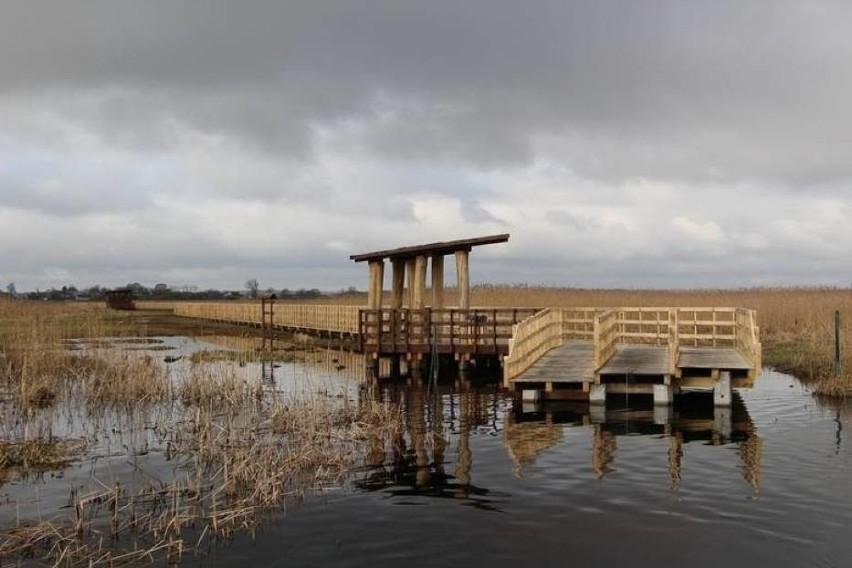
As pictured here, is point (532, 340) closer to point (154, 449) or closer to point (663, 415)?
point (663, 415)

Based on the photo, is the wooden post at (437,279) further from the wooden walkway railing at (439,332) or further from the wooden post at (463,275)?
the wooden post at (463,275)

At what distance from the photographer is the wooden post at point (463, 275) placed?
2403 centimetres

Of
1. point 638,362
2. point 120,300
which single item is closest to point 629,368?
point 638,362

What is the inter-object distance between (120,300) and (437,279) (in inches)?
2102

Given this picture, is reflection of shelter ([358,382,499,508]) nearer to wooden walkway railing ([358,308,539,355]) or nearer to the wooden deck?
the wooden deck

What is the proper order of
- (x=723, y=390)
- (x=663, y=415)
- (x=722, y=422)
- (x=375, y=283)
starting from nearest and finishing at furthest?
(x=722, y=422) < (x=663, y=415) < (x=723, y=390) < (x=375, y=283)

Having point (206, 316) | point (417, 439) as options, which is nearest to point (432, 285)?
point (417, 439)

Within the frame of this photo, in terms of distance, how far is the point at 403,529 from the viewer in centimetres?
854

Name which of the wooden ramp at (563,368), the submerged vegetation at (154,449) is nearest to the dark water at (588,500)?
the submerged vegetation at (154,449)

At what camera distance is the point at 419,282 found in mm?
24984

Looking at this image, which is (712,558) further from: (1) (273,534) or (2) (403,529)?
(1) (273,534)

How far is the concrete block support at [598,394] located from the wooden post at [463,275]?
797cm

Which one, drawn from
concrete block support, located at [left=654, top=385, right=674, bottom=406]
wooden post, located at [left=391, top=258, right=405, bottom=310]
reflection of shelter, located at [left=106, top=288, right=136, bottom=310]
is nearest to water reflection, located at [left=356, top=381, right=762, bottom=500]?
concrete block support, located at [left=654, top=385, right=674, bottom=406]

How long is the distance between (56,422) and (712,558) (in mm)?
12208
